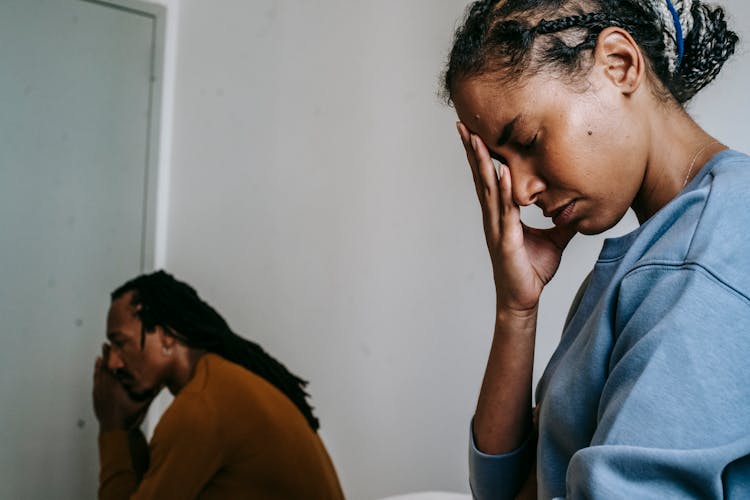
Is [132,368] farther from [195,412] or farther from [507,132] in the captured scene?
[507,132]

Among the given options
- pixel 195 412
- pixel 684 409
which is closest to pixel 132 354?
pixel 195 412

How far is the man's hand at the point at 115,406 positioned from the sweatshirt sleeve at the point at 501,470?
4.14 feet

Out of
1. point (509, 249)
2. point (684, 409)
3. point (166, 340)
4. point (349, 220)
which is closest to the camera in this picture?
point (684, 409)

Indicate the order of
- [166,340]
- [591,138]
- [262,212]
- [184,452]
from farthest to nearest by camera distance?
[262,212], [166,340], [184,452], [591,138]

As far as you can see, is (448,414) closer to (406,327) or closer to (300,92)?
(406,327)

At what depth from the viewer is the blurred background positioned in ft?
6.68

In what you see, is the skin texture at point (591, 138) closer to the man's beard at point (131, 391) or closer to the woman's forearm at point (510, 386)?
the woman's forearm at point (510, 386)

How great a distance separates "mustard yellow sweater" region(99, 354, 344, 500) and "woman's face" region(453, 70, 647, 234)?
1091 millimetres

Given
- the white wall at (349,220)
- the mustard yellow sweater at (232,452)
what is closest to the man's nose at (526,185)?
the white wall at (349,220)

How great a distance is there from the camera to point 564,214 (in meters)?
0.84

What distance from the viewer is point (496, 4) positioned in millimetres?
839

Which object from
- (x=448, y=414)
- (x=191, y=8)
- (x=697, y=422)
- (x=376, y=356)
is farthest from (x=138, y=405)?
(x=697, y=422)

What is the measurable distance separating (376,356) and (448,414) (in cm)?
30

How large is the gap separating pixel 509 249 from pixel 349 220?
1356 mm
